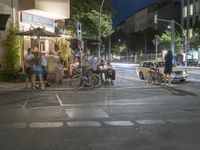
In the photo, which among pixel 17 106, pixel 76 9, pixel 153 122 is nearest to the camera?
pixel 153 122

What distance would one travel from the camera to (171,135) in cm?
1020

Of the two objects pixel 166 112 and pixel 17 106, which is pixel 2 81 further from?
pixel 166 112

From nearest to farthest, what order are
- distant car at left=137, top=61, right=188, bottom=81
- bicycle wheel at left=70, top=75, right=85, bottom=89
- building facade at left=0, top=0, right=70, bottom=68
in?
bicycle wheel at left=70, top=75, right=85, bottom=89 → building facade at left=0, top=0, right=70, bottom=68 → distant car at left=137, top=61, right=188, bottom=81

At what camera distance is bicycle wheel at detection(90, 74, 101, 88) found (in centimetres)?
2518

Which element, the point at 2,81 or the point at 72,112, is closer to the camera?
the point at 72,112

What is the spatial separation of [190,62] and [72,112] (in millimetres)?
67898

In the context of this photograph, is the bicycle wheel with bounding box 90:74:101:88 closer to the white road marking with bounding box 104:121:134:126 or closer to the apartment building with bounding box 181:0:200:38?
the white road marking with bounding box 104:121:134:126

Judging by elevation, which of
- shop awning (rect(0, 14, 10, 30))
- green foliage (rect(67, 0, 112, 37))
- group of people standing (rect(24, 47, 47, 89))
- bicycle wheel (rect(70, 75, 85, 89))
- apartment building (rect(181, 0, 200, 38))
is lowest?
bicycle wheel (rect(70, 75, 85, 89))

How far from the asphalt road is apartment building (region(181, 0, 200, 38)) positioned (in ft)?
297

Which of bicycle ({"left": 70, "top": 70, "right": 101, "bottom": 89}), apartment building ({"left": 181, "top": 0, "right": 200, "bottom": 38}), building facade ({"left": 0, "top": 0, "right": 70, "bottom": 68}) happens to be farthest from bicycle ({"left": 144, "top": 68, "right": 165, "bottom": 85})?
apartment building ({"left": 181, "top": 0, "right": 200, "bottom": 38})

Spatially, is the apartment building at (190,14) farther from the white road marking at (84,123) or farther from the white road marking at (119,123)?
the white road marking at (84,123)

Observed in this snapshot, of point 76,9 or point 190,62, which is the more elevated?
point 76,9

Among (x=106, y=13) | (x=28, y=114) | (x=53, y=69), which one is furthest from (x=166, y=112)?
(x=106, y=13)

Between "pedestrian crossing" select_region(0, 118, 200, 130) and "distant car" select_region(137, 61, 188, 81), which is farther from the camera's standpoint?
"distant car" select_region(137, 61, 188, 81)
